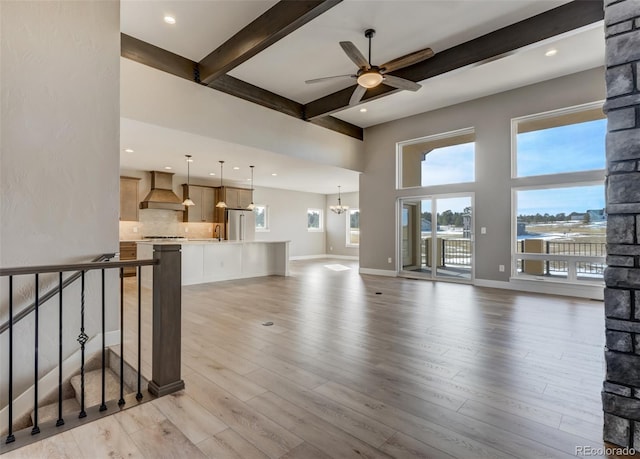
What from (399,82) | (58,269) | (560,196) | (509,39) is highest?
(509,39)

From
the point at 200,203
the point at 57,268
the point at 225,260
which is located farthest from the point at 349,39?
the point at 200,203

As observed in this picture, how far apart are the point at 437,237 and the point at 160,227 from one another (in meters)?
7.45

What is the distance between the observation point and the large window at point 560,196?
5297 mm

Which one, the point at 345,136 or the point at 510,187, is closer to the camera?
the point at 510,187

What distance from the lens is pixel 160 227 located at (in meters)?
8.84

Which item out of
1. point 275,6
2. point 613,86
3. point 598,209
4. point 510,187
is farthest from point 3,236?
point 598,209

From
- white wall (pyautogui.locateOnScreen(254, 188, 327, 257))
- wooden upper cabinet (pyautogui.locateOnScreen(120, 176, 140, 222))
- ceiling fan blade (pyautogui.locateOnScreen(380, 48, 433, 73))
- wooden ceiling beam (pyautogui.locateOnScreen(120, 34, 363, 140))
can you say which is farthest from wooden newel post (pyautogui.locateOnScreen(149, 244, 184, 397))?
white wall (pyautogui.locateOnScreen(254, 188, 327, 257))

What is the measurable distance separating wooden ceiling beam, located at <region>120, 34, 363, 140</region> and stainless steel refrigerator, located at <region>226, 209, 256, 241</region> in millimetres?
4293

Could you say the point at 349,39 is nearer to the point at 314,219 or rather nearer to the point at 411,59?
the point at 411,59

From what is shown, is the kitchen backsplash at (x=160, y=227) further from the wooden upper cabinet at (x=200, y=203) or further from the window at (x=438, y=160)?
the window at (x=438, y=160)

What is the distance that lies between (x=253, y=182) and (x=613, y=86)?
31.1 ft

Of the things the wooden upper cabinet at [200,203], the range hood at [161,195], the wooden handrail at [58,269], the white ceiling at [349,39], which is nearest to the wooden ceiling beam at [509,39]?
the white ceiling at [349,39]

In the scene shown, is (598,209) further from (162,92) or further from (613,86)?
(162,92)

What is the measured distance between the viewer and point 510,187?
600 cm
